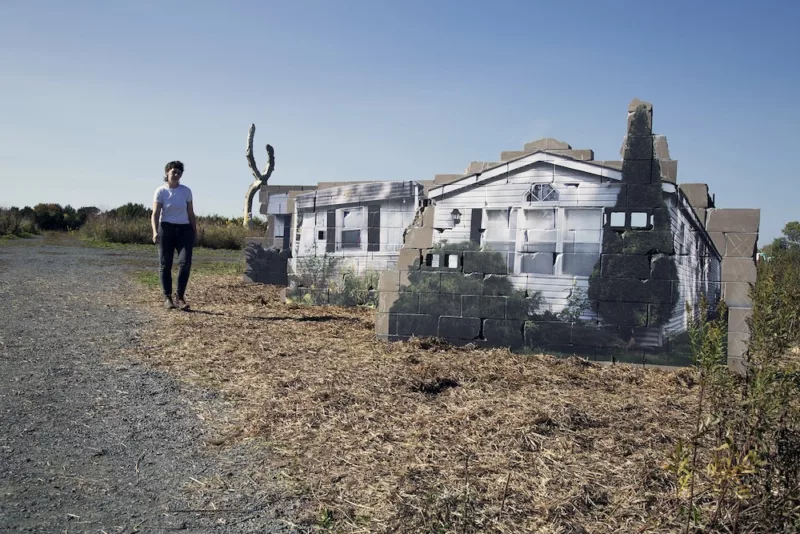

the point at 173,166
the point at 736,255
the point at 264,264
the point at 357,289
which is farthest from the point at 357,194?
the point at 736,255

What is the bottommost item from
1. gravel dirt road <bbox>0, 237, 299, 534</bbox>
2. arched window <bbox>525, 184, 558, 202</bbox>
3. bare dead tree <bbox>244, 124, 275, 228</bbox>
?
gravel dirt road <bbox>0, 237, 299, 534</bbox>

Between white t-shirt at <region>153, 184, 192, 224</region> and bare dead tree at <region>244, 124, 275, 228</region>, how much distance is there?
2213 centimetres

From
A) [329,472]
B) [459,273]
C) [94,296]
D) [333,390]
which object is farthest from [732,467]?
[94,296]

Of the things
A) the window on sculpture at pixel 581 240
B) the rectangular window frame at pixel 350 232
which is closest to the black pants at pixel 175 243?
the rectangular window frame at pixel 350 232

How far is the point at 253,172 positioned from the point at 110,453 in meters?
29.4

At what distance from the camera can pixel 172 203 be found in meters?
8.53

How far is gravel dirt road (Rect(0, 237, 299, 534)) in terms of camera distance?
9.60ft

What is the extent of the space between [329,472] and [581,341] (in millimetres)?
4012

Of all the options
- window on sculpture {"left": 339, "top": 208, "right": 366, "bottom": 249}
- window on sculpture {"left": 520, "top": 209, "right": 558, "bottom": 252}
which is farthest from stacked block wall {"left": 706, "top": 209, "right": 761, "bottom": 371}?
window on sculpture {"left": 339, "top": 208, "right": 366, "bottom": 249}

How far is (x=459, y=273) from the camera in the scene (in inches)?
283

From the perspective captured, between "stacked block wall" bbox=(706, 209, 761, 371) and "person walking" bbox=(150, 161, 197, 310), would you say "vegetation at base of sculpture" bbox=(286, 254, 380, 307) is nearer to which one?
"person walking" bbox=(150, 161, 197, 310)

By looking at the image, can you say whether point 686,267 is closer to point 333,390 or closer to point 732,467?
point 333,390

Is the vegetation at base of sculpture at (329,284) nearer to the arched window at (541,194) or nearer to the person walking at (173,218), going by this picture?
the person walking at (173,218)

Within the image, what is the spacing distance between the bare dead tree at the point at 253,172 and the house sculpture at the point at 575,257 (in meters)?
24.4
